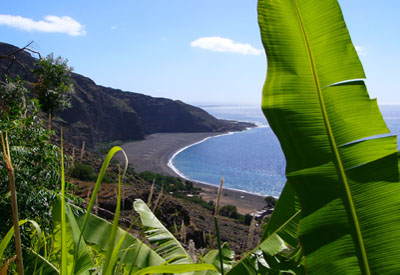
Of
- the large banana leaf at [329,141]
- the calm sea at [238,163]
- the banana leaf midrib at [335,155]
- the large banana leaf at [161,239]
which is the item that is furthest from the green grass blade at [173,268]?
the calm sea at [238,163]

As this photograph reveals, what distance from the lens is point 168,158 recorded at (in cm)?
→ 6303

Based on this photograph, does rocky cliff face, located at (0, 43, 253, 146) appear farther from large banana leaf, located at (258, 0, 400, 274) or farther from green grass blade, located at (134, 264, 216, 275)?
green grass blade, located at (134, 264, 216, 275)

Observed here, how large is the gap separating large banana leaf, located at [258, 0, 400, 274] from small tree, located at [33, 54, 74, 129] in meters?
6.60

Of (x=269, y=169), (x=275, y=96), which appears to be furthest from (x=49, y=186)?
(x=269, y=169)

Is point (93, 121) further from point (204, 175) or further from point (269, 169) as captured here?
point (269, 169)

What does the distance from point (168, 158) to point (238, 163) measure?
13169 mm

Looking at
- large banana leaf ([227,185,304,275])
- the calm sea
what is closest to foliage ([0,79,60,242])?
Answer: large banana leaf ([227,185,304,275])

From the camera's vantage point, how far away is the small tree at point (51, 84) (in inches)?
282

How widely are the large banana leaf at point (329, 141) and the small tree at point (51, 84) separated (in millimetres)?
6605

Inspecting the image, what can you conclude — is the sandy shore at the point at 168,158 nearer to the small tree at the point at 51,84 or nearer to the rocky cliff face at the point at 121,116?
the rocky cliff face at the point at 121,116

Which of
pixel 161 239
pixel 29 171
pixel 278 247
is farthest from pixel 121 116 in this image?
pixel 278 247

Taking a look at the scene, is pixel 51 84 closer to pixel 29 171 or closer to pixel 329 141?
pixel 29 171

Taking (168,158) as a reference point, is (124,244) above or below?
above

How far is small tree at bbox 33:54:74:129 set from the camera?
23.5ft
